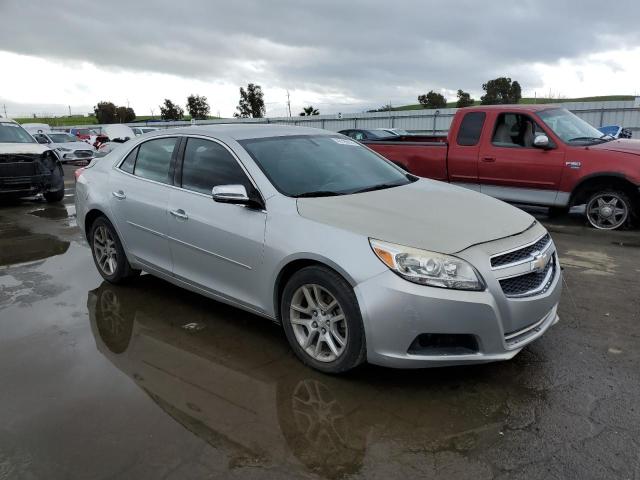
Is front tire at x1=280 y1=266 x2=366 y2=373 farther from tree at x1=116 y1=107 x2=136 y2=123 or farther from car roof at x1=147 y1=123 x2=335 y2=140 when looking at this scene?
tree at x1=116 y1=107 x2=136 y2=123

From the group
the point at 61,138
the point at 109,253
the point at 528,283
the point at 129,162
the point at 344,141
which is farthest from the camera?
the point at 61,138

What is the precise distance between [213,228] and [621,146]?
6.49m

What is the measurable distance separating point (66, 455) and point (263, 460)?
39.7 inches

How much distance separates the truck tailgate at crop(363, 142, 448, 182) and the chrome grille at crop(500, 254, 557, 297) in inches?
223

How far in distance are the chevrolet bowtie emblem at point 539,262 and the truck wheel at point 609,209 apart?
5008mm

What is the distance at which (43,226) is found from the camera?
8.91m

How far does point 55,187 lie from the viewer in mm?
11461

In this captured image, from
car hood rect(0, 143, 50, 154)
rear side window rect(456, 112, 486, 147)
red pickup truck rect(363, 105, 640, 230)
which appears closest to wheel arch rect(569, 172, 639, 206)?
red pickup truck rect(363, 105, 640, 230)

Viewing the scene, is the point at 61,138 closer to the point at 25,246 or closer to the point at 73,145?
the point at 73,145

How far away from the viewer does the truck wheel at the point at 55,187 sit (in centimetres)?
1141

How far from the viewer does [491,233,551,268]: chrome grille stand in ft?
10.3

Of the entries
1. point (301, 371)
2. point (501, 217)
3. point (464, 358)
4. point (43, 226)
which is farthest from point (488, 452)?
point (43, 226)

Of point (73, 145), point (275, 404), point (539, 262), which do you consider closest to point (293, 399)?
point (275, 404)

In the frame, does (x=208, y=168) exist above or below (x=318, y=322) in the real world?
above
